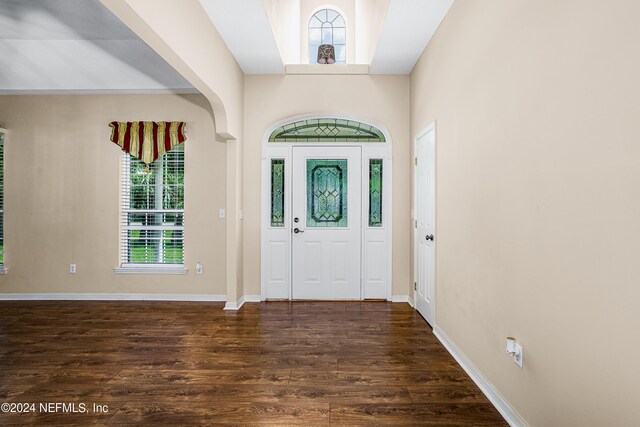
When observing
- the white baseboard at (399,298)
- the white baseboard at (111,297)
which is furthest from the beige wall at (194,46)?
the white baseboard at (399,298)

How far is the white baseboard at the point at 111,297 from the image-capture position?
169 inches

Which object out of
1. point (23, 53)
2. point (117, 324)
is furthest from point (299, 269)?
point (23, 53)

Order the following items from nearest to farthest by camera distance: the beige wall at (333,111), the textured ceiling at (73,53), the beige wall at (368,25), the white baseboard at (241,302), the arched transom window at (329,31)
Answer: the textured ceiling at (73,53), the beige wall at (368,25), the white baseboard at (241,302), the beige wall at (333,111), the arched transom window at (329,31)

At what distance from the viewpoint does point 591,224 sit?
1.30 meters

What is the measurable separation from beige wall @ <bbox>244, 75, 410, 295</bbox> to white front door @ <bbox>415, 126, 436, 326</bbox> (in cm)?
35

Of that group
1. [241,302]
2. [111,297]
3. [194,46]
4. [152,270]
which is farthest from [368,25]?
[111,297]

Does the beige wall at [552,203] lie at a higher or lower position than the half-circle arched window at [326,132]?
lower

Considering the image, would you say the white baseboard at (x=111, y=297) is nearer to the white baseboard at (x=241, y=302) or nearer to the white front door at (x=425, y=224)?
the white baseboard at (x=241, y=302)

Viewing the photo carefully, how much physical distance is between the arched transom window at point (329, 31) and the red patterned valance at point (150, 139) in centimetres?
214

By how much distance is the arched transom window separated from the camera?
4.46 meters

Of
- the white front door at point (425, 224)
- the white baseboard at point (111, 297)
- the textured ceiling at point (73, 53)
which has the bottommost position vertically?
the white baseboard at point (111, 297)

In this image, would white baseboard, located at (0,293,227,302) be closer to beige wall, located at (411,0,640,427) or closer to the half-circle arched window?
the half-circle arched window

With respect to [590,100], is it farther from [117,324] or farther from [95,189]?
[95,189]

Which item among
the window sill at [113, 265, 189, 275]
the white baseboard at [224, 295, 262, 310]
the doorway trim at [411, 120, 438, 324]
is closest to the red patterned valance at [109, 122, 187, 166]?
the window sill at [113, 265, 189, 275]
